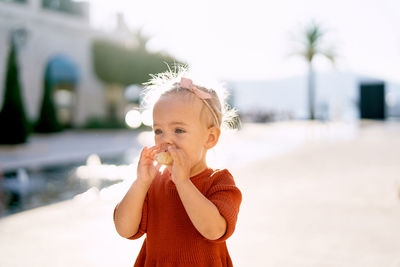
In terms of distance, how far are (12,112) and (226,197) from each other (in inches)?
553

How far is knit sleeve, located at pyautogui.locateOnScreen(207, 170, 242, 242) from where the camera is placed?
1.72 meters

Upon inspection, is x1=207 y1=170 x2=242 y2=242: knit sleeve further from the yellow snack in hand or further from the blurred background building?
the blurred background building

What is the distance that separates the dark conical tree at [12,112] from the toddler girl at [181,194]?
13.6m

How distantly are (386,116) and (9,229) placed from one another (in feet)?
147

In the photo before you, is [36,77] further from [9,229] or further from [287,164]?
[9,229]

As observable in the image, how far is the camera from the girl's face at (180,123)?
177cm

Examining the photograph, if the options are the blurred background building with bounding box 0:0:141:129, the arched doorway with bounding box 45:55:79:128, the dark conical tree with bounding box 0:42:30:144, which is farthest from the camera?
the arched doorway with bounding box 45:55:79:128

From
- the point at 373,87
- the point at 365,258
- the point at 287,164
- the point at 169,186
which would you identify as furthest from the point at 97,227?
the point at 373,87

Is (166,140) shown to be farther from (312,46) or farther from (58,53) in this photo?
(312,46)

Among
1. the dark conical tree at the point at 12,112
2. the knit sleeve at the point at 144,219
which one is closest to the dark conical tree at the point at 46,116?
the dark conical tree at the point at 12,112

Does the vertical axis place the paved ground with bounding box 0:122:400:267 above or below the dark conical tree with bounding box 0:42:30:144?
below

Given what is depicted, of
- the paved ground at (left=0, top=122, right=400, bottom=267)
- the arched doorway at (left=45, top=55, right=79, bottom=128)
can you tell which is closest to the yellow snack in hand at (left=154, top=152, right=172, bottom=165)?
the paved ground at (left=0, top=122, right=400, bottom=267)

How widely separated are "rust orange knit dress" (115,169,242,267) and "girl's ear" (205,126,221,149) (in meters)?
0.11

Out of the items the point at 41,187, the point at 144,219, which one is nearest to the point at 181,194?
the point at 144,219
